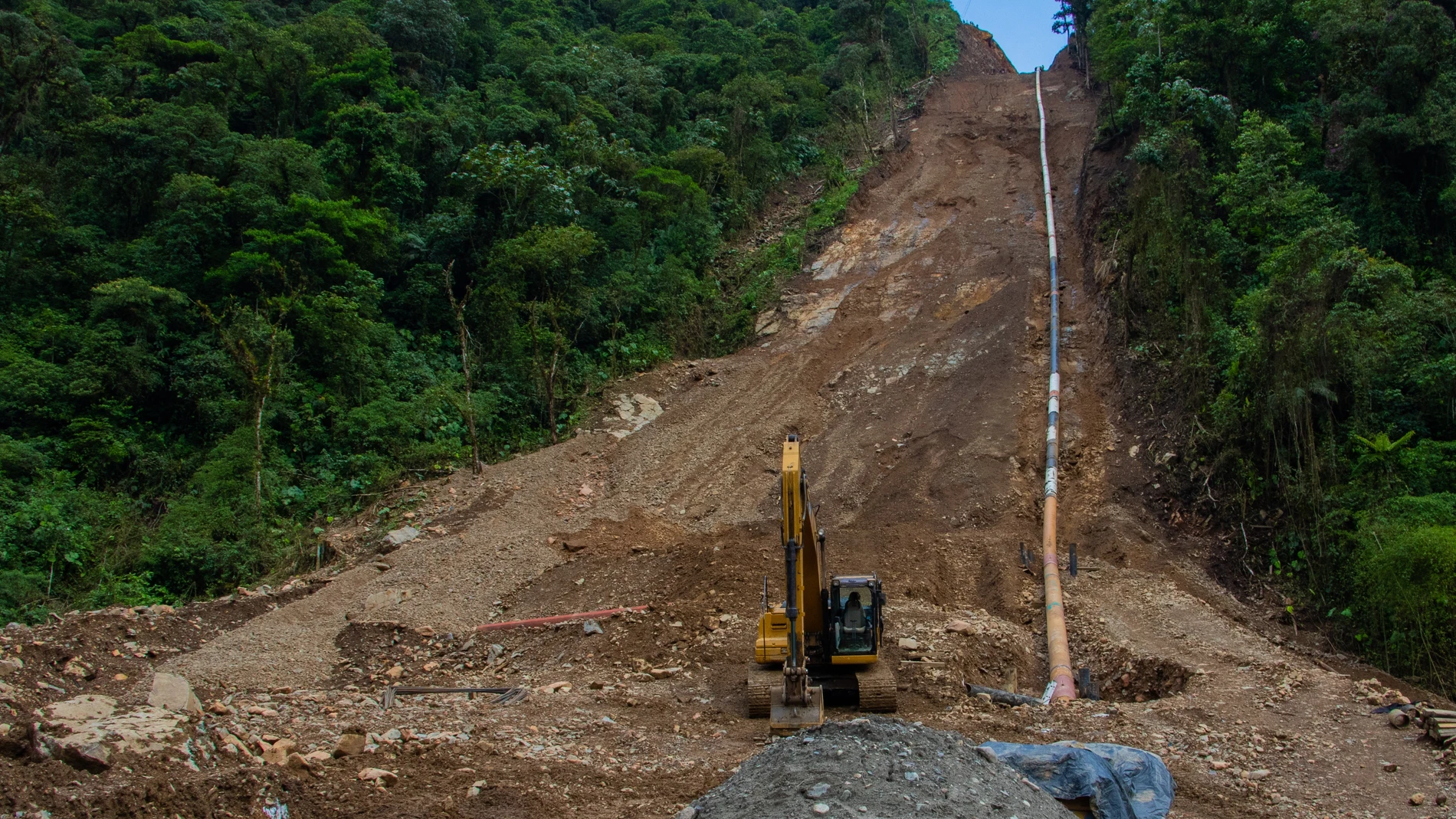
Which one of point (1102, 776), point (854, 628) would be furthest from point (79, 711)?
point (1102, 776)

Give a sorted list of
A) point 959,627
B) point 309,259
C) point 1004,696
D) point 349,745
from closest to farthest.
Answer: point 349,745, point 1004,696, point 959,627, point 309,259

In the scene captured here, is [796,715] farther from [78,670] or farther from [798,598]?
[78,670]

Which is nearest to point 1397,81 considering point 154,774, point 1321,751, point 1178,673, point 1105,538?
point 1105,538

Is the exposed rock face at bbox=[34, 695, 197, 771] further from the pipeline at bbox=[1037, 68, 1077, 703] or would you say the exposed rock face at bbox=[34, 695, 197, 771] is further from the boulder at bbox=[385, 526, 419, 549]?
the pipeline at bbox=[1037, 68, 1077, 703]

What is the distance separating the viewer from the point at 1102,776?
21.6 ft

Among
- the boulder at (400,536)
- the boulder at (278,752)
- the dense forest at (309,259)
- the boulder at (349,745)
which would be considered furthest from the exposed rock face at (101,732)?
the dense forest at (309,259)

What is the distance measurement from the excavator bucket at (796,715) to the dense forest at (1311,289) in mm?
6557

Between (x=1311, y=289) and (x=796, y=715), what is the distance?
945 cm

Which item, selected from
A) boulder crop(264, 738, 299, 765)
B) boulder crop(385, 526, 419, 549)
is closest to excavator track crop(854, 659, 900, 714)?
boulder crop(264, 738, 299, 765)

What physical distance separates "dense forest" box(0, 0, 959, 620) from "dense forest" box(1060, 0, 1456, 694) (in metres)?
9.31

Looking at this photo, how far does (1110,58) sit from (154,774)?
26760 millimetres

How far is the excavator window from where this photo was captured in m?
9.39

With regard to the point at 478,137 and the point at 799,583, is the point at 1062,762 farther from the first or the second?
the point at 478,137

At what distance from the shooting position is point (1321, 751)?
8094 millimetres
